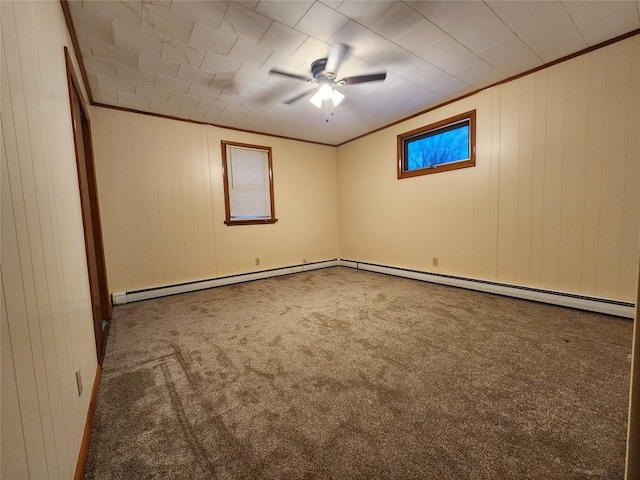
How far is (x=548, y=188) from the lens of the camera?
2943mm

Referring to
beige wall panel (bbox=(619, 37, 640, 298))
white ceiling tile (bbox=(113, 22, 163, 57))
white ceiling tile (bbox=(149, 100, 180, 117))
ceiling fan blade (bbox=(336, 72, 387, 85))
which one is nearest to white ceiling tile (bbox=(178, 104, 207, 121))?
white ceiling tile (bbox=(149, 100, 180, 117))

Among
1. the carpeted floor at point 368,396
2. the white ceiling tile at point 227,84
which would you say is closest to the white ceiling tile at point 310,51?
the white ceiling tile at point 227,84

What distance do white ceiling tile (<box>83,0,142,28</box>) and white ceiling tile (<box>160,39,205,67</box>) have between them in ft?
0.94

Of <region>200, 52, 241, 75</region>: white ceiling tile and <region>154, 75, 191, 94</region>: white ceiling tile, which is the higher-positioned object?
<region>154, 75, 191, 94</region>: white ceiling tile

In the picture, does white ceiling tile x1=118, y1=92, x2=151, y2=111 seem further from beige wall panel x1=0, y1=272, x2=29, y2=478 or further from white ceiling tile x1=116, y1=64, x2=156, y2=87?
beige wall panel x1=0, y1=272, x2=29, y2=478

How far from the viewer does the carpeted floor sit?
3.78ft

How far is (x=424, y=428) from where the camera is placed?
1317 millimetres

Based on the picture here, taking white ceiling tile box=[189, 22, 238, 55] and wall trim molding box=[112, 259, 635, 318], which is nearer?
white ceiling tile box=[189, 22, 238, 55]

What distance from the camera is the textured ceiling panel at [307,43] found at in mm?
2006

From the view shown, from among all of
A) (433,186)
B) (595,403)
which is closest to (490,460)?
(595,403)

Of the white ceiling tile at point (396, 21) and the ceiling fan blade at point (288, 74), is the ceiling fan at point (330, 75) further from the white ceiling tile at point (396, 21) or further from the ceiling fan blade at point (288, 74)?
the white ceiling tile at point (396, 21)

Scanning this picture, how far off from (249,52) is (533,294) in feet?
12.9

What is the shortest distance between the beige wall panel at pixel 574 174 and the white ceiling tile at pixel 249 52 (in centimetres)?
304

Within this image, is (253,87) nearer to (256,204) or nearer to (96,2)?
(96,2)
